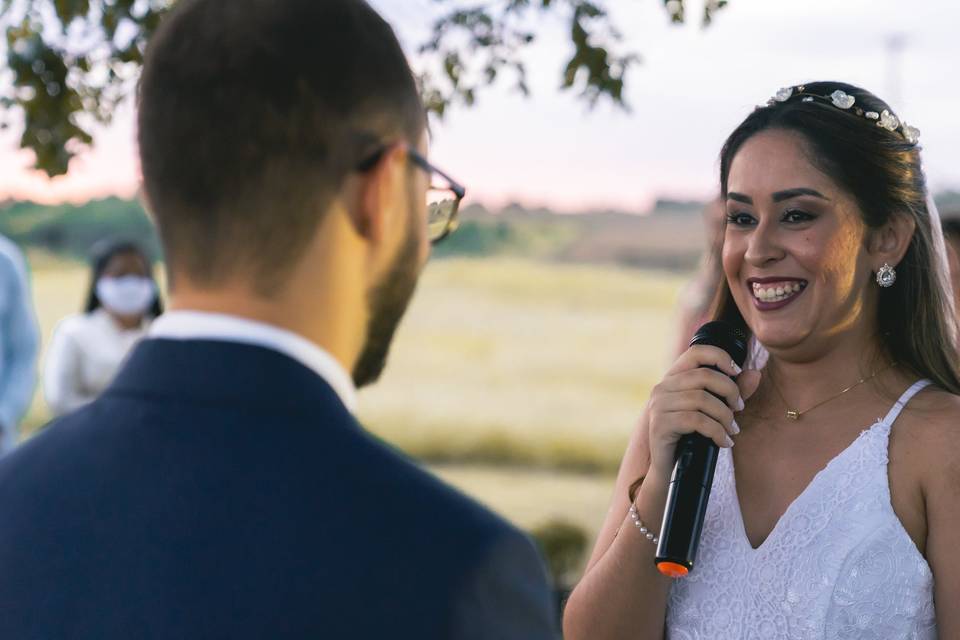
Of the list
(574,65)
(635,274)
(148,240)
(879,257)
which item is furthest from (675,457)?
(635,274)

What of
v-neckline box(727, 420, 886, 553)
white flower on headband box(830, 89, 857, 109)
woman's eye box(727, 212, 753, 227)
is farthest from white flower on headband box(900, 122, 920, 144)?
v-neckline box(727, 420, 886, 553)

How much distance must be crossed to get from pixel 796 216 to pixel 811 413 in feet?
1.63

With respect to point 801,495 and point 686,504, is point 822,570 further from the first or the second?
point 686,504

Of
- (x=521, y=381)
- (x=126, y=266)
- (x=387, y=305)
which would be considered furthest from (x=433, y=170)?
(x=521, y=381)

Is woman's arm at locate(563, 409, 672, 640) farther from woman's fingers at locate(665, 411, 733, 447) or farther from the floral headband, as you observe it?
the floral headband

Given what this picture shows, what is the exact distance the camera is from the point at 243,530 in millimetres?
1168

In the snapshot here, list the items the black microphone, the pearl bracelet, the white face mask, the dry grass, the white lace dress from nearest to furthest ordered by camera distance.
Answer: the black microphone, the white lace dress, the pearl bracelet, the white face mask, the dry grass

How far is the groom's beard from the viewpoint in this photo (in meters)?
1.32

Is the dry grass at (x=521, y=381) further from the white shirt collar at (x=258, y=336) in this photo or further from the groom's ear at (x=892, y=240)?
the white shirt collar at (x=258, y=336)

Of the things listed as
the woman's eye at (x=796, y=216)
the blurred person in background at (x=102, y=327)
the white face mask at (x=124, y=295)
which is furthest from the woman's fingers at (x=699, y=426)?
the white face mask at (x=124, y=295)

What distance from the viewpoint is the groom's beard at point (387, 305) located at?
4.33 ft

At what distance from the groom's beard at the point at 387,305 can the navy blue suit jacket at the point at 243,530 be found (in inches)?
3.4

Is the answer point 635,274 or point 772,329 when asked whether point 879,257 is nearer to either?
point 772,329

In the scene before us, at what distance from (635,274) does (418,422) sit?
3.94 meters
